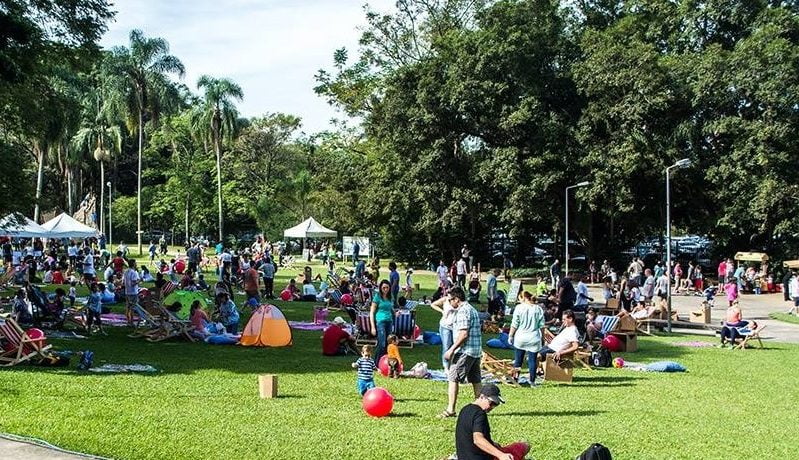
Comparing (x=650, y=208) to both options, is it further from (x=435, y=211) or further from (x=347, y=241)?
(x=347, y=241)

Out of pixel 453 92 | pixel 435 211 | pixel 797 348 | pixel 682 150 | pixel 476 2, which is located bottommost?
pixel 797 348

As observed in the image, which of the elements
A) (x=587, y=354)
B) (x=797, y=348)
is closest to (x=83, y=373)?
(x=587, y=354)

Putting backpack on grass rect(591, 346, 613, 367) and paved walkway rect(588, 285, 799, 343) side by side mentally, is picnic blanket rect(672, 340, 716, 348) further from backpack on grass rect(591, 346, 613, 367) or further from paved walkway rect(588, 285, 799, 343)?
backpack on grass rect(591, 346, 613, 367)

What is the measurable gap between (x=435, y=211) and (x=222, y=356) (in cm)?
3444

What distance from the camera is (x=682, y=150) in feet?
153

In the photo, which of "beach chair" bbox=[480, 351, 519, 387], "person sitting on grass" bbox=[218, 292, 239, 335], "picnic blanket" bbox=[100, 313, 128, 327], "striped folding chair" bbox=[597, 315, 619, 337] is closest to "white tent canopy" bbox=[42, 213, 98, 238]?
"picnic blanket" bbox=[100, 313, 128, 327]

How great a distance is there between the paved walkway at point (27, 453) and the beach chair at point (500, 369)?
752 cm

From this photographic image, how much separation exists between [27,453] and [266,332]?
9886 millimetres

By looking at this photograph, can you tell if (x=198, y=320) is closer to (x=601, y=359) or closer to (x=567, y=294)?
(x=601, y=359)

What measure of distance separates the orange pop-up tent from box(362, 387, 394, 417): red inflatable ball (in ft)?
24.9

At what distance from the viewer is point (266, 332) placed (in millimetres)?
18453

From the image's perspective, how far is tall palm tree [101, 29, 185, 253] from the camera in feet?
204

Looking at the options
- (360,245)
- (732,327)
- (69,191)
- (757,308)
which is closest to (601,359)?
(732,327)

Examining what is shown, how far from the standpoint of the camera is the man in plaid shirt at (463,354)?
444 inches
